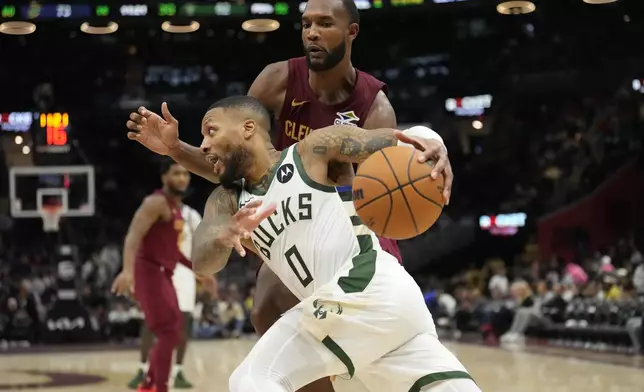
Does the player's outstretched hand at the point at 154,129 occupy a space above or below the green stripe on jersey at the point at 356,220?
above

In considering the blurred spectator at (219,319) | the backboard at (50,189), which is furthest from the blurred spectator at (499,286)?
the backboard at (50,189)

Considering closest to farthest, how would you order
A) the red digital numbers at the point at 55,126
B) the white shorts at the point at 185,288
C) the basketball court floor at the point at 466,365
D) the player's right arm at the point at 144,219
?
the player's right arm at the point at 144,219
the basketball court floor at the point at 466,365
the white shorts at the point at 185,288
the red digital numbers at the point at 55,126

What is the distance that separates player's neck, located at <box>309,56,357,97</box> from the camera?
14.9 feet

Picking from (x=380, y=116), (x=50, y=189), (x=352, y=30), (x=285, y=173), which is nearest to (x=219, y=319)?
(x=50, y=189)

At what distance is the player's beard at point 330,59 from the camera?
4395 millimetres

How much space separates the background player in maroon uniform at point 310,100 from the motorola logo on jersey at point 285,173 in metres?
0.75

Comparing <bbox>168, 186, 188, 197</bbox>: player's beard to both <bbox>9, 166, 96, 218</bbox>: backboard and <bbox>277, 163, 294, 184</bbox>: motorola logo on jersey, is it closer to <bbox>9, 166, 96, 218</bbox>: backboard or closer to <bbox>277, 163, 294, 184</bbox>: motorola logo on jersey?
<bbox>277, 163, 294, 184</bbox>: motorola logo on jersey

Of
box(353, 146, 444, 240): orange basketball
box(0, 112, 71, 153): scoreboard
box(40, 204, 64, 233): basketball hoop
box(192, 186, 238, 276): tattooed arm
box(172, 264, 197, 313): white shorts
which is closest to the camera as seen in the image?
box(353, 146, 444, 240): orange basketball

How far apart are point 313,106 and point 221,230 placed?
1.32m

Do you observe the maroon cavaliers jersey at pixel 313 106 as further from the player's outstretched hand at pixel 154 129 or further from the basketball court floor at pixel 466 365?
the basketball court floor at pixel 466 365

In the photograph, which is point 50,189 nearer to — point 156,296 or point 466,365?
point 466,365

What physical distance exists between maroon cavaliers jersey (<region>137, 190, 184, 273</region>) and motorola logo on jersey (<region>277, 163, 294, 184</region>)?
438cm

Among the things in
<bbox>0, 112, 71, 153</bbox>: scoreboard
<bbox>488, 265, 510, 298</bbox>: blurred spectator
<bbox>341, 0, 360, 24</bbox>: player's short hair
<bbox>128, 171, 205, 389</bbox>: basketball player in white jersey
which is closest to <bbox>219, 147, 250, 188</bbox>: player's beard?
<bbox>341, 0, 360, 24</bbox>: player's short hair

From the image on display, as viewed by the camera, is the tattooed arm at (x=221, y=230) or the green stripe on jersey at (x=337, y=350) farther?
the green stripe on jersey at (x=337, y=350)
